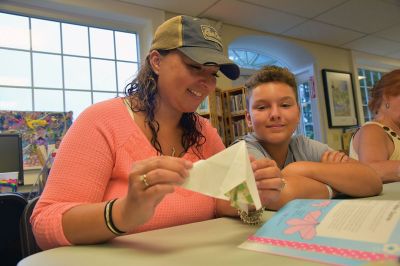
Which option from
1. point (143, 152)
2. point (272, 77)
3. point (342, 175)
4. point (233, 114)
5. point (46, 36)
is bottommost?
point (342, 175)

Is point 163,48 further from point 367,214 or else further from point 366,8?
point 366,8

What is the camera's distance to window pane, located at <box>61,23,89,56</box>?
263 centimetres

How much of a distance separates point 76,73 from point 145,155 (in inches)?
82.7

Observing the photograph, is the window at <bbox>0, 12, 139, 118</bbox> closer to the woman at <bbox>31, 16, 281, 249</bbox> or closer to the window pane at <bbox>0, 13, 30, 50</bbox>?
the window pane at <bbox>0, 13, 30, 50</bbox>

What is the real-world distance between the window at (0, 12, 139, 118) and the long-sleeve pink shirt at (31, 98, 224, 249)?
1.46 meters

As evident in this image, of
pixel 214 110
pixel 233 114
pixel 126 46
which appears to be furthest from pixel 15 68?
pixel 233 114

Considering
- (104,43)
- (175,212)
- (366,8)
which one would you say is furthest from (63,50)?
(366,8)

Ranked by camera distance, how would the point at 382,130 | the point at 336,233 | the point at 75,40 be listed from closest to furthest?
the point at 336,233
the point at 382,130
the point at 75,40

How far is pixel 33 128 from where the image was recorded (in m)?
2.31

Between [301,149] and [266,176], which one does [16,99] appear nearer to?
[301,149]

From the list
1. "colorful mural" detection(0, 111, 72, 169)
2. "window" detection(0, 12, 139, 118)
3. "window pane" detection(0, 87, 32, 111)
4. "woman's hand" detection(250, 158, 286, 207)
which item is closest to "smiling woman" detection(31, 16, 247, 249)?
"woman's hand" detection(250, 158, 286, 207)

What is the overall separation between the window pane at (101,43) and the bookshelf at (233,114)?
118cm

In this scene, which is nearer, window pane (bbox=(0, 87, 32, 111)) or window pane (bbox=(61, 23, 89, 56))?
window pane (bbox=(0, 87, 32, 111))

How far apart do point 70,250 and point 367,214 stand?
1.73 ft
